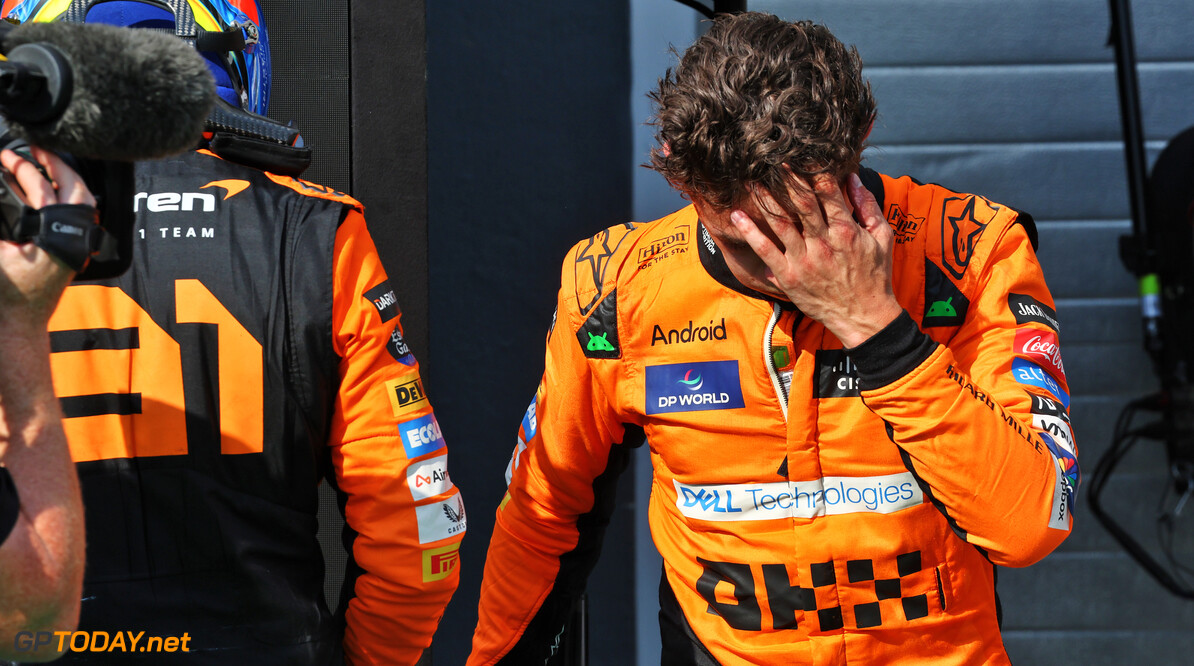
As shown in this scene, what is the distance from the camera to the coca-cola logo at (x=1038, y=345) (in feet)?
4.44

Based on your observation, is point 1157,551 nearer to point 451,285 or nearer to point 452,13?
point 451,285

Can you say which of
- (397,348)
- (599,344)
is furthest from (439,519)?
(599,344)

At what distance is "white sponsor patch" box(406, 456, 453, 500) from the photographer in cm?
143

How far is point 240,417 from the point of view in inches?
52.7

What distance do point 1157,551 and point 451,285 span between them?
93.9 inches

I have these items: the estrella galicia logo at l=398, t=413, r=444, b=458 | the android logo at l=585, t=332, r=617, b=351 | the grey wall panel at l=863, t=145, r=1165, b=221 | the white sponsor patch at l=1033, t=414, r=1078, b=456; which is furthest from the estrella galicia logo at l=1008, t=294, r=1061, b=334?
the grey wall panel at l=863, t=145, r=1165, b=221

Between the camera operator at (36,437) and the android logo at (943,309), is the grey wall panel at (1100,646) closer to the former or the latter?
the android logo at (943,309)

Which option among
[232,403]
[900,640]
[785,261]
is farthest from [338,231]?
[900,640]

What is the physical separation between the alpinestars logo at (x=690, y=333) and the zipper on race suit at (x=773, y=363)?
0.24 ft

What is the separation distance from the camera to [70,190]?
92cm

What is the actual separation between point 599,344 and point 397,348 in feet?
1.06

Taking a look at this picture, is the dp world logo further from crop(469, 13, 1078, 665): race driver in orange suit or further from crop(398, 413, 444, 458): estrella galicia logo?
crop(398, 413, 444, 458): estrella galicia logo

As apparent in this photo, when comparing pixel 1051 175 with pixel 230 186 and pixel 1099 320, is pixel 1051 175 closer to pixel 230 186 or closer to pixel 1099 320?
pixel 1099 320

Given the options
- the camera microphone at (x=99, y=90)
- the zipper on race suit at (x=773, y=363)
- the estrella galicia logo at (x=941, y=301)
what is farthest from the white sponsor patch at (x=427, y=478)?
the estrella galicia logo at (x=941, y=301)
